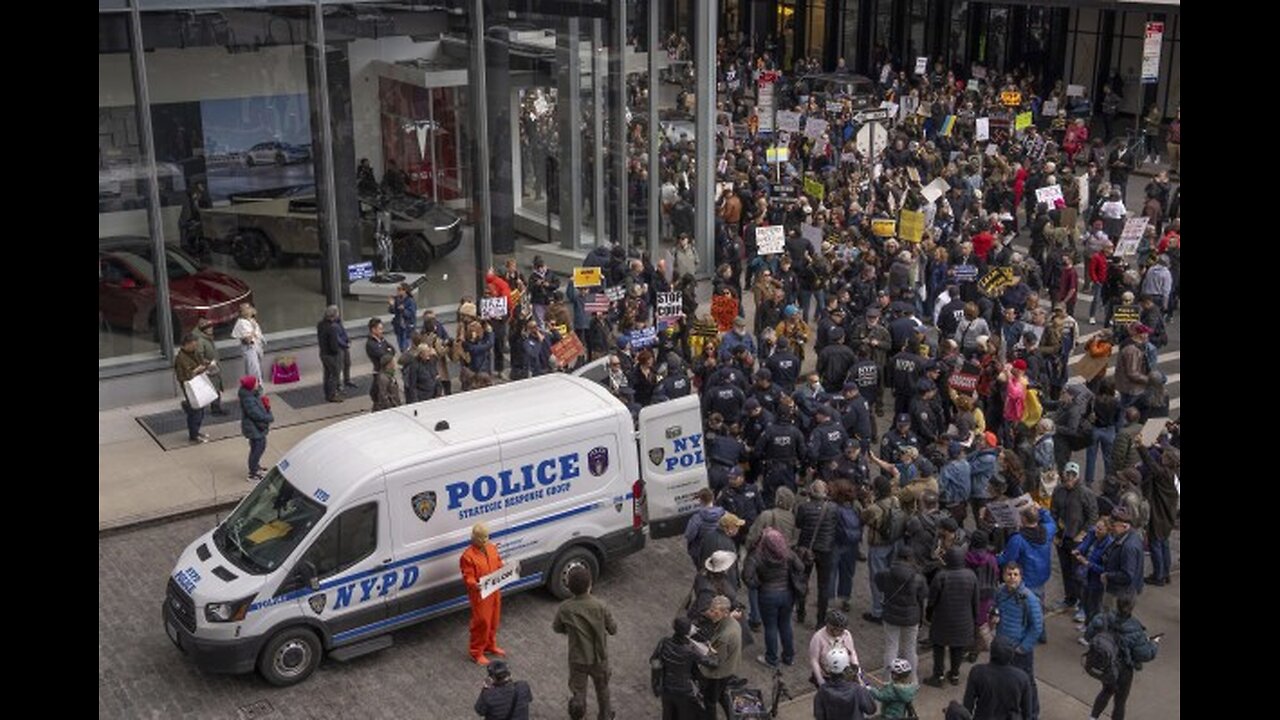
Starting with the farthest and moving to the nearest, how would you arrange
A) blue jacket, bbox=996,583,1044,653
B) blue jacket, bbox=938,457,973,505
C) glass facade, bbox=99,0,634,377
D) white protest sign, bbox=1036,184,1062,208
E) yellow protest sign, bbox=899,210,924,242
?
white protest sign, bbox=1036,184,1062,208
yellow protest sign, bbox=899,210,924,242
glass facade, bbox=99,0,634,377
blue jacket, bbox=938,457,973,505
blue jacket, bbox=996,583,1044,653

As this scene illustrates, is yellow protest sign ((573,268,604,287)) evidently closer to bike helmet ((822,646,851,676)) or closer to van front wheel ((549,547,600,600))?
van front wheel ((549,547,600,600))

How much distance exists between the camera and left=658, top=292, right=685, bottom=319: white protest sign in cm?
2053

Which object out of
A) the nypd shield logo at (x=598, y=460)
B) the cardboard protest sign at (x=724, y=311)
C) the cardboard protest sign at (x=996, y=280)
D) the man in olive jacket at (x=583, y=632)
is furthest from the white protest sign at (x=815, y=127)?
the man in olive jacket at (x=583, y=632)

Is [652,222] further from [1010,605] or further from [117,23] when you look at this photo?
[1010,605]

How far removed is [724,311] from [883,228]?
204 inches

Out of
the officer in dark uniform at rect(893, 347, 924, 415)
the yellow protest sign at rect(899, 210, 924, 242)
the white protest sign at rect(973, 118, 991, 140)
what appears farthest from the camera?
the white protest sign at rect(973, 118, 991, 140)

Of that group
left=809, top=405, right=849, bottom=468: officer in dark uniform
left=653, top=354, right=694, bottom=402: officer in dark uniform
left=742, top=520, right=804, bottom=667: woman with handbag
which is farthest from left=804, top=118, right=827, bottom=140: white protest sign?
left=742, top=520, right=804, bottom=667: woman with handbag

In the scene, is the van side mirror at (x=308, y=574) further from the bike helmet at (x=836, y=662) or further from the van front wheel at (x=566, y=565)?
the bike helmet at (x=836, y=662)

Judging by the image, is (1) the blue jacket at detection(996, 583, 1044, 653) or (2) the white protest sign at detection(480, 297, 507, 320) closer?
(1) the blue jacket at detection(996, 583, 1044, 653)

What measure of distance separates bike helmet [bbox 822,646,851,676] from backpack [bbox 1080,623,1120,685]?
2.12 m

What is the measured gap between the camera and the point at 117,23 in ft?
65.8
